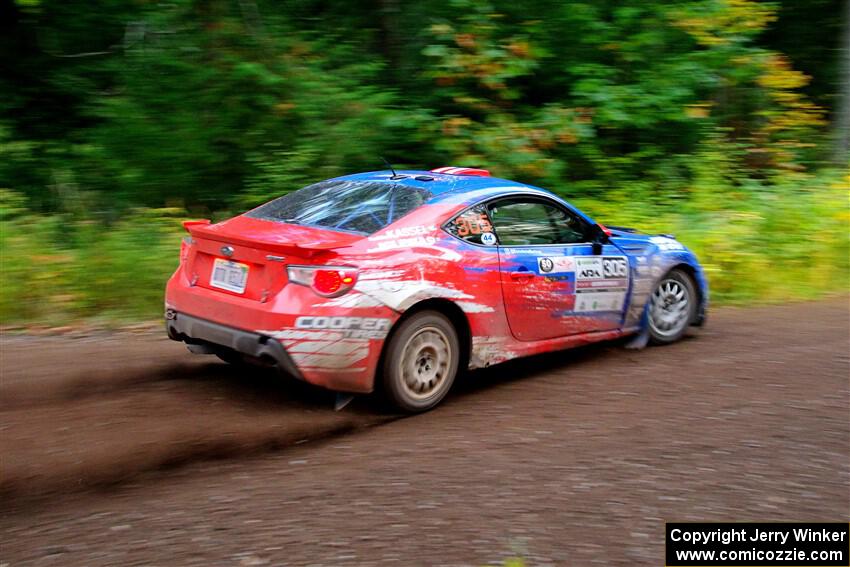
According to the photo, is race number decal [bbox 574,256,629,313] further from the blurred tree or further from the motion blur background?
the blurred tree

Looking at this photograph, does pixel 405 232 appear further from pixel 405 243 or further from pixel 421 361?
pixel 421 361

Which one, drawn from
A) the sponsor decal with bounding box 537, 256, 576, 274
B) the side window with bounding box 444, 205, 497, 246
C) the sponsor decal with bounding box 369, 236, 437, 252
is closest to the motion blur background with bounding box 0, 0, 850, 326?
the sponsor decal with bounding box 537, 256, 576, 274

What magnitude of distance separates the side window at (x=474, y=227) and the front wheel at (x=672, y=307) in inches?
79.6

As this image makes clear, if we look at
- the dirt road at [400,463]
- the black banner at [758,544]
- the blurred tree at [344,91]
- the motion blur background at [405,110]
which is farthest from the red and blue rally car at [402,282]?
the blurred tree at [344,91]

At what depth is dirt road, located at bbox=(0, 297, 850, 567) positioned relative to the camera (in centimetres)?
378

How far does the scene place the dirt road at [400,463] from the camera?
12.4 ft

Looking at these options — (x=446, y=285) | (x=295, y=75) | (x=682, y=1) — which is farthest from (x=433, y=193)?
(x=682, y=1)

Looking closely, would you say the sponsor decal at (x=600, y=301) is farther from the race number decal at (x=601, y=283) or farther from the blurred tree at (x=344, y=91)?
the blurred tree at (x=344, y=91)

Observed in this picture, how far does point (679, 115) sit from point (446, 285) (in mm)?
8468

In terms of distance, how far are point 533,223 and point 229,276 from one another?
2.28 meters

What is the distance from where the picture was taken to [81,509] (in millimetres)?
4043

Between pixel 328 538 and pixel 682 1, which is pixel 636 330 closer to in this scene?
pixel 328 538

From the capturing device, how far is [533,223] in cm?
643

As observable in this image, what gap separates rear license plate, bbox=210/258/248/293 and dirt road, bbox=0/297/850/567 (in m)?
0.75
